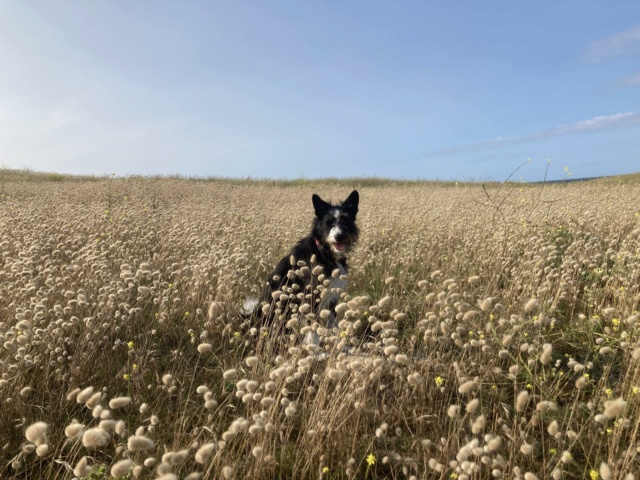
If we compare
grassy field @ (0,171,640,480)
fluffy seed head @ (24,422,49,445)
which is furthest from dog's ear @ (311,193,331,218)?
fluffy seed head @ (24,422,49,445)

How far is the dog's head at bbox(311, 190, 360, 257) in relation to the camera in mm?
4707

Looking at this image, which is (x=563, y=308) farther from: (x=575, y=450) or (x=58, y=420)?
(x=58, y=420)

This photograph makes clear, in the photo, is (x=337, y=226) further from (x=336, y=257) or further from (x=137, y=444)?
(x=137, y=444)

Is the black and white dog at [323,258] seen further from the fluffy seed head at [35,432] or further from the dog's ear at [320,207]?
the fluffy seed head at [35,432]

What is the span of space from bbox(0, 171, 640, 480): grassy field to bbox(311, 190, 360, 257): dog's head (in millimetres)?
883

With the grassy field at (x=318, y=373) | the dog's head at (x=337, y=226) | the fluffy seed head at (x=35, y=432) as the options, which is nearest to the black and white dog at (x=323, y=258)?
the dog's head at (x=337, y=226)

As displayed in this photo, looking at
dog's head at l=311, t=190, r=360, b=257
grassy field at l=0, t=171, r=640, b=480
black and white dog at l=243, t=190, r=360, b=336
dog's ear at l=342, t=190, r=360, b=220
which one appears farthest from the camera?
dog's ear at l=342, t=190, r=360, b=220

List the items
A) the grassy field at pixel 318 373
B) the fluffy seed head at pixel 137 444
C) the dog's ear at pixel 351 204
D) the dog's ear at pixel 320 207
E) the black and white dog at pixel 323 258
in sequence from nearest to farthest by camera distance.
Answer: the fluffy seed head at pixel 137 444, the grassy field at pixel 318 373, the black and white dog at pixel 323 258, the dog's ear at pixel 320 207, the dog's ear at pixel 351 204

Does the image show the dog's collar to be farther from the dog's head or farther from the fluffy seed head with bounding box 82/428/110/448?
the fluffy seed head with bounding box 82/428/110/448

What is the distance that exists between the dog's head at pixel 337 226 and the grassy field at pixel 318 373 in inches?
34.8

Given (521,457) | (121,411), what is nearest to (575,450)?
(521,457)

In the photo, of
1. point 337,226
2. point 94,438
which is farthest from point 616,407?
point 337,226

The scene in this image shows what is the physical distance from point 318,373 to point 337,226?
91.8 inches

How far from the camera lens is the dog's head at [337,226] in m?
4.71
